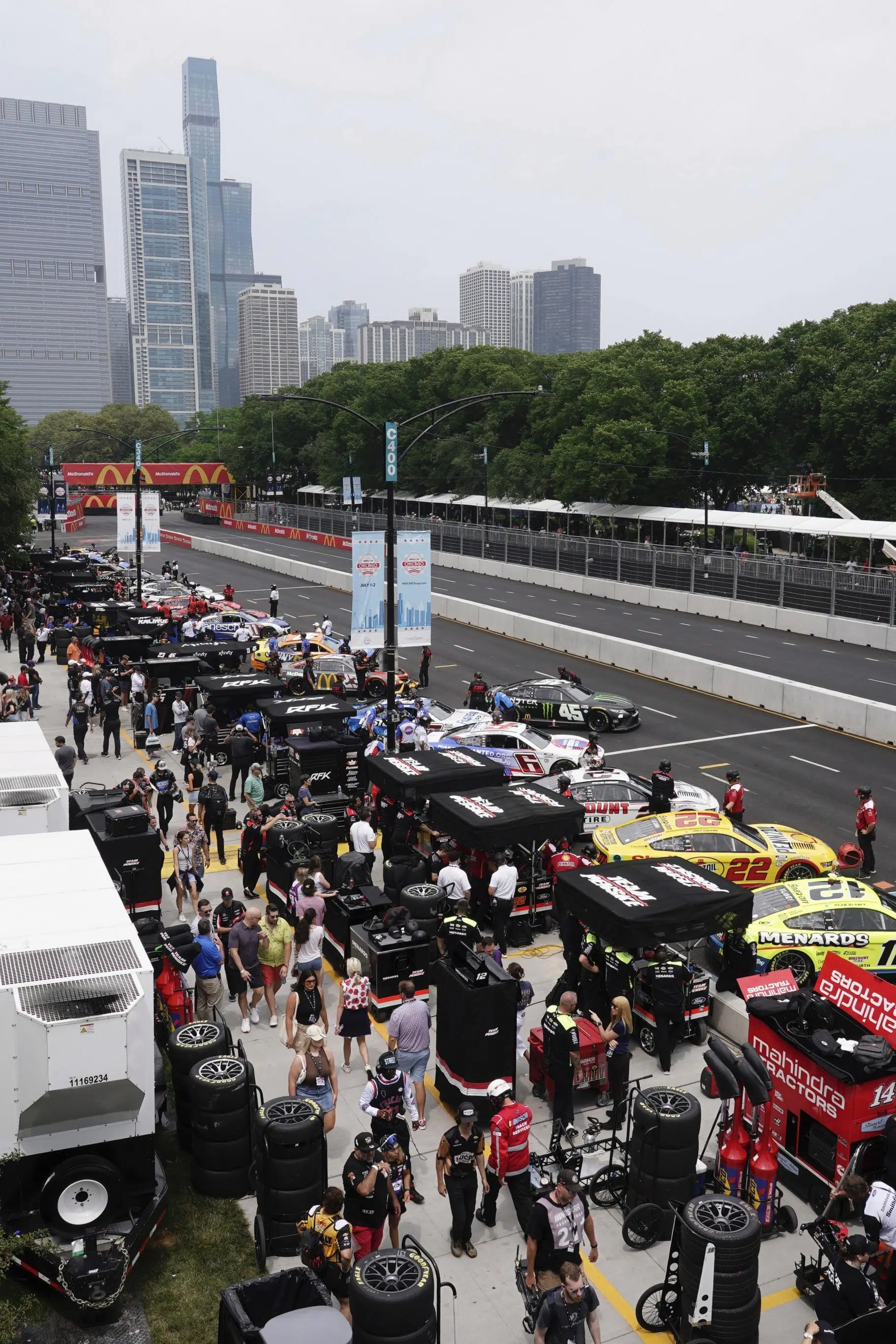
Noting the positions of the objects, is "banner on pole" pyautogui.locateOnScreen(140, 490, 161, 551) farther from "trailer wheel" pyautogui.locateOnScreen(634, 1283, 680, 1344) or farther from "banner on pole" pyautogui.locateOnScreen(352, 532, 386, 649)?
"trailer wheel" pyautogui.locateOnScreen(634, 1283, 680, 1344)

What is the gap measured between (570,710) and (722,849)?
12634 millimetres

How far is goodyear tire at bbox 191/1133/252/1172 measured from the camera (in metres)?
10.4

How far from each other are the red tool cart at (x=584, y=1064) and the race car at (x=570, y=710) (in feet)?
59.1

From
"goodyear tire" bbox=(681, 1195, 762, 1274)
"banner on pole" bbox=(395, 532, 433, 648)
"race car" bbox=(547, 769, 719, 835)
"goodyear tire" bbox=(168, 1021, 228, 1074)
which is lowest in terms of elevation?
"race car" bbox=(547, 769, 719, 835)

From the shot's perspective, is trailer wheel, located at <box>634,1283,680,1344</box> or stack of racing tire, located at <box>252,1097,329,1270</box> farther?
stack of racing tire, located at <box>252,1097,329,1270</box>

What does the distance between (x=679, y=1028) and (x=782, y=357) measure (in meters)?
79.0

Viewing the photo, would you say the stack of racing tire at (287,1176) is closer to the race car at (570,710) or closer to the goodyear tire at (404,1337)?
the goodyear tire at (404,1337)

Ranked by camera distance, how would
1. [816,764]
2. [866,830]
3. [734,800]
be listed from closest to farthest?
[866,830] → [734,800] → [816,764]

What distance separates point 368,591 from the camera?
22.1m

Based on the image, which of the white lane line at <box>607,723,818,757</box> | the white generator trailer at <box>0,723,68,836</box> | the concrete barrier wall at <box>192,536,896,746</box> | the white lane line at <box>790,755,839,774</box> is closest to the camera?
the white generator trailer at <box>0,723,68,836</box>

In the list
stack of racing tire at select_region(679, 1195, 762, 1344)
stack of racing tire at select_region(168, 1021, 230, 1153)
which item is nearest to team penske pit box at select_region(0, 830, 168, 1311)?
stack of racing tire at select_region(168, 1021, 230, 1153)

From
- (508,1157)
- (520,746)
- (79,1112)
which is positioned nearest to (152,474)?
(520,746)

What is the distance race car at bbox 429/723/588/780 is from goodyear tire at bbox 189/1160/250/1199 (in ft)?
48.0

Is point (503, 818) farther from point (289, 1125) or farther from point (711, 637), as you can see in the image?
point (711, 637)
